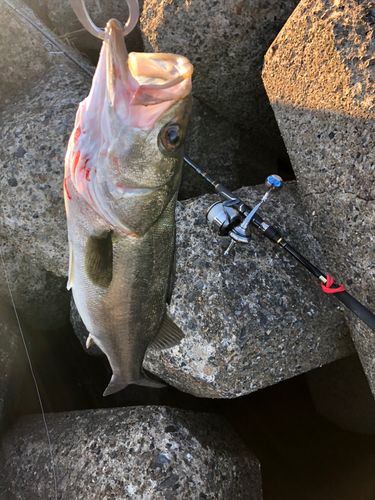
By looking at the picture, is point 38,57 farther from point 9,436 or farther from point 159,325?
point 9,436

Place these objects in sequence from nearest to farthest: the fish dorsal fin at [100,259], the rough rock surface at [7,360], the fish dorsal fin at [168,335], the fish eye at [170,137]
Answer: the fish eye at [170,137], the fish dorsal fin at [100,259], the fish dorsal fin at [168,335], the rough rock surface at [7,360]

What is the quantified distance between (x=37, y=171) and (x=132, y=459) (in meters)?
2.27

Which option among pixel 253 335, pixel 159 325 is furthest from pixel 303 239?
pixel 159 325

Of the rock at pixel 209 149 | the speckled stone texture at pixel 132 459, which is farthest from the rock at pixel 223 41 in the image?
the speckled stone texture at pixel 132 459

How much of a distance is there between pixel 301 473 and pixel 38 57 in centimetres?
492

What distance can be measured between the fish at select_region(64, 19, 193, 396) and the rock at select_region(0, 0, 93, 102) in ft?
6.27

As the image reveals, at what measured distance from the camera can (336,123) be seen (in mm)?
2000

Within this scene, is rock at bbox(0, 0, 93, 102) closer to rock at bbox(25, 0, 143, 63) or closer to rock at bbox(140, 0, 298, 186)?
rock at bbox(25, 0, 143, 63)

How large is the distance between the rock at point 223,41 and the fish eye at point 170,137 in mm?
1681

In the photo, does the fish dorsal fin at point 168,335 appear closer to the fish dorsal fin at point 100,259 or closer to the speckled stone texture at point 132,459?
the fish dorsal fin at point 100,259

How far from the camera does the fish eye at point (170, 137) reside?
1.25m

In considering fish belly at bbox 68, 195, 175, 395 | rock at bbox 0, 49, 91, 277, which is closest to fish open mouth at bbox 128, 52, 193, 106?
fish belly at bbox 68, 195, 175, 395

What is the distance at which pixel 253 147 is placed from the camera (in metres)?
3.39

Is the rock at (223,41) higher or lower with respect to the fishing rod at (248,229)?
higher
